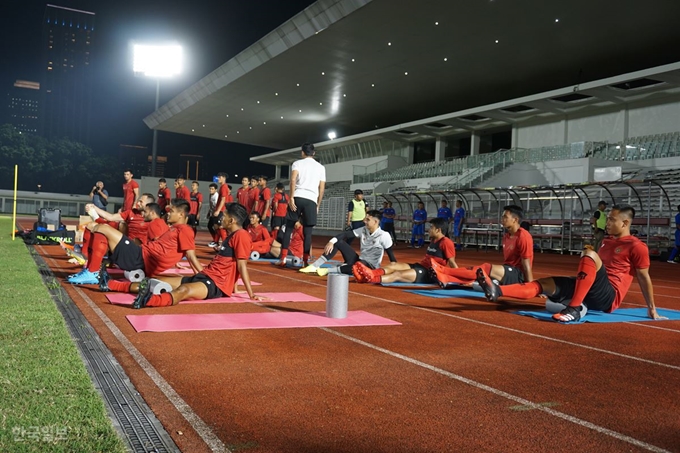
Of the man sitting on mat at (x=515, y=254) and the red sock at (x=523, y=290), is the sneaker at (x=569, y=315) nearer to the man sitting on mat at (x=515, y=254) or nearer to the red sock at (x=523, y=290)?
the red sock at (x=523, y=290)

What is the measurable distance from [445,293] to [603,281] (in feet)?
8.02

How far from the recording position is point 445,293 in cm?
809

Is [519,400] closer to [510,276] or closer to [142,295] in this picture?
[142,295]

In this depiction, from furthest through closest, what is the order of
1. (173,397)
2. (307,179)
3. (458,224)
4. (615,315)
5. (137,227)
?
1. (458,224)
2. (307,179)
3. (137,227)
4. (615,315)
5. (173,397)

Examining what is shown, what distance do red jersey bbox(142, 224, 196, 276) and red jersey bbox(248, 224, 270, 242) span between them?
227 inches

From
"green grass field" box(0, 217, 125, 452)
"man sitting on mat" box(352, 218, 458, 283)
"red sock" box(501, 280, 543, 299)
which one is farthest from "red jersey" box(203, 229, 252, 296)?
"red sock" box(501, 280, 543, 299)

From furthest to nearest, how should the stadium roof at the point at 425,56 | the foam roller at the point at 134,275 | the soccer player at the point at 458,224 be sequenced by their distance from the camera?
the soccer player at the point at 458,224, the stadium roof at the point at 425,56, the foam roller at the point at 134,275

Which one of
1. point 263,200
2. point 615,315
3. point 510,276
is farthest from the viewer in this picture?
point 263,200

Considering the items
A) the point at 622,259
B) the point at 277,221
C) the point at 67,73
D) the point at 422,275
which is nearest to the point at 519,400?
the point at 622,259

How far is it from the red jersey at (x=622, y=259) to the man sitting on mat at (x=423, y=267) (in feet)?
8.63

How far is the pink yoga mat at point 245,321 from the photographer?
4.91 m

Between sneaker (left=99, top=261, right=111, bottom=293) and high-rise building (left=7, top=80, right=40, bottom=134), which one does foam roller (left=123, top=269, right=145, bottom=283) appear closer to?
sneaker (left=99, top=261, right=111, bottom=293)

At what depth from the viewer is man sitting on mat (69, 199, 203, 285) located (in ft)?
23.1

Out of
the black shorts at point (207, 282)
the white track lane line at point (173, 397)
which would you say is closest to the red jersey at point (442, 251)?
the black shorts at point (207, 282)
